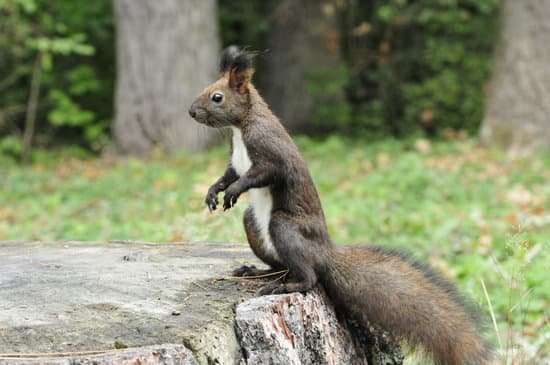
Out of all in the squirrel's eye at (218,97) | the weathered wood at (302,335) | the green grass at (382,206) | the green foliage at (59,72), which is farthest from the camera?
the green foliage at (59,72)

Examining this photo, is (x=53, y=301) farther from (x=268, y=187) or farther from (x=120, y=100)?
(x=120, y=100)

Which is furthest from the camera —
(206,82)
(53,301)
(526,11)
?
(206,82)

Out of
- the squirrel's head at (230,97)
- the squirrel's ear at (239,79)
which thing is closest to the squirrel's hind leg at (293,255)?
the squirrel's head at (230,97)

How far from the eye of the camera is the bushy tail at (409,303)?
123 inches

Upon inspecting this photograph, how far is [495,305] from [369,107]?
1054 cm

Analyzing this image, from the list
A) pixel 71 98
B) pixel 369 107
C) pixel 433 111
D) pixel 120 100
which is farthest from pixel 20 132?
pixel 433 111

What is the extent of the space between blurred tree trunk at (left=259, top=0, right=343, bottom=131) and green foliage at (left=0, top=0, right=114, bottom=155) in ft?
10.8

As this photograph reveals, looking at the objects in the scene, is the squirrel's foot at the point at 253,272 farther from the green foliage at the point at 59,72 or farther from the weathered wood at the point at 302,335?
the green foliage at the point at 59,72

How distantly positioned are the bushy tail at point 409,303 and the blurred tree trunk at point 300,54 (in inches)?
425

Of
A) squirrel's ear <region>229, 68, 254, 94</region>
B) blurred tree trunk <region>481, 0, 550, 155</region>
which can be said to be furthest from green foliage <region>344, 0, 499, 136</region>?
squirrel's ear <region>229, 68, 254, 94</region>

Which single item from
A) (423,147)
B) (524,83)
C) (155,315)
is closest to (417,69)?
(423,147)

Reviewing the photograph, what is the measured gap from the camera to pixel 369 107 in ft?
50.3

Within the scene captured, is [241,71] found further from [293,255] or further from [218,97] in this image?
[293,255]

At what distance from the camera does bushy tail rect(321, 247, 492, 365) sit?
10.3 feet
